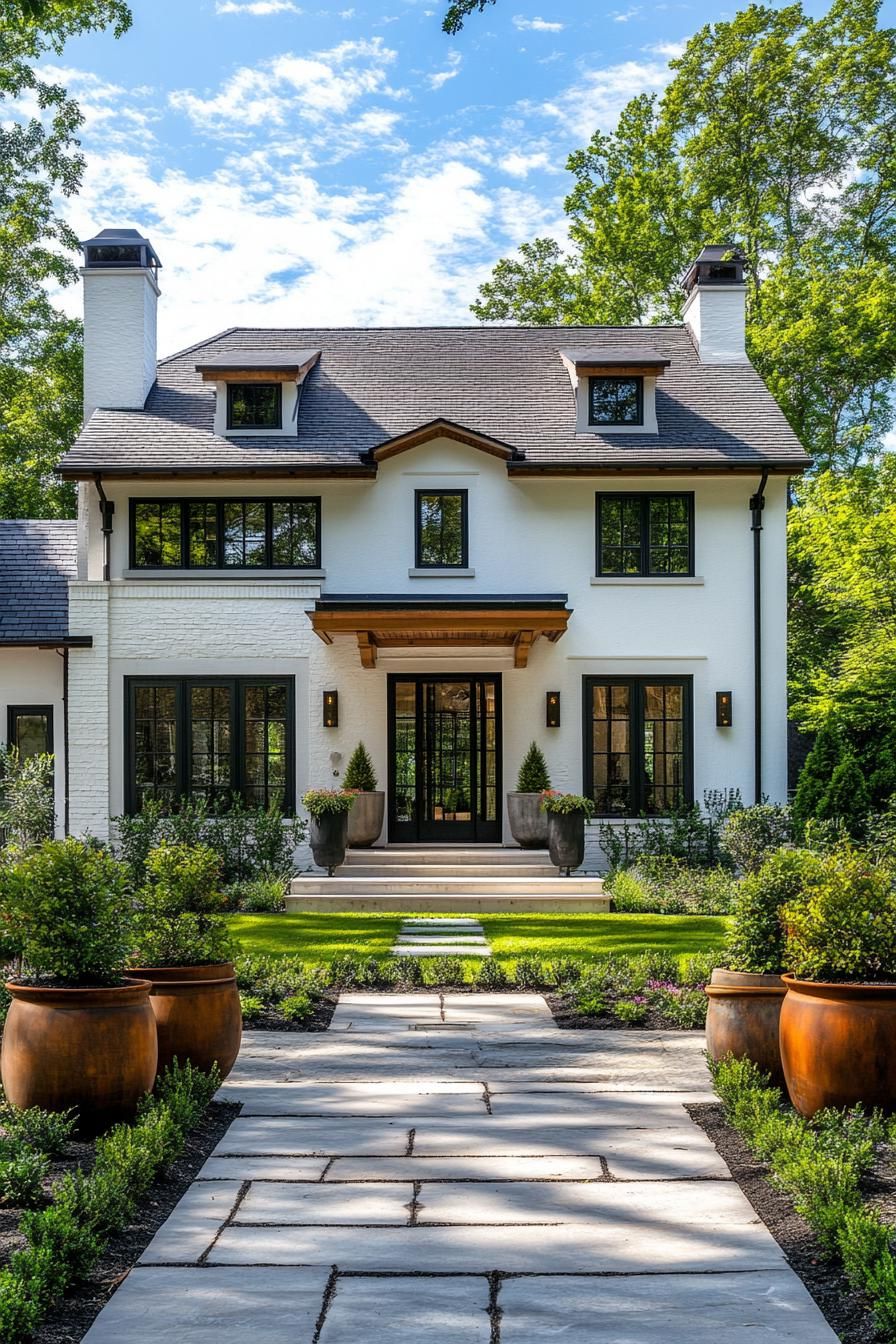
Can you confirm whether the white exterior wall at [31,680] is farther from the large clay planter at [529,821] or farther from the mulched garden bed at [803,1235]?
the mulched garden bed at [803,1235]

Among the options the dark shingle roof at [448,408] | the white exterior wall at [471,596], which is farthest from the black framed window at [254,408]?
the white exterior wall at [471,596]

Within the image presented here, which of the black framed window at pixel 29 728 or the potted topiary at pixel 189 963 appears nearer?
the potted topiary at pixel 189 963

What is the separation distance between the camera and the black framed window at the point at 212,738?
1773 cm

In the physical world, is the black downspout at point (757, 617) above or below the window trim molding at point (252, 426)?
below

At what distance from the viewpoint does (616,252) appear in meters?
29.7

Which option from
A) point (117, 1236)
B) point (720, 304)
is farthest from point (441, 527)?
point (117, 1236)

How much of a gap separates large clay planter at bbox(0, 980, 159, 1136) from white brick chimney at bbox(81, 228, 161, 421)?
15083mm

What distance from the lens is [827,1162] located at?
4855 millimetres

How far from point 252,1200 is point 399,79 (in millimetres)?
6271

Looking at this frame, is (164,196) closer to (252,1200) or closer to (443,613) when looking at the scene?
(443,613)

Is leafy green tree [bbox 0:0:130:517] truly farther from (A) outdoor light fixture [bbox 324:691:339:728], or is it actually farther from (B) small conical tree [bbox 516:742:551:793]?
(B) small conical tree [bbox 516:742:551:793]

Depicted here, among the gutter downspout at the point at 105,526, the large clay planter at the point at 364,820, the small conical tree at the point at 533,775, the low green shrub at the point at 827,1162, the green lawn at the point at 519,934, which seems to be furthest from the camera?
the gutter downspout at the point at 105,526

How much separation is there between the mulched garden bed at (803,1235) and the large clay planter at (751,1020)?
0.43 m

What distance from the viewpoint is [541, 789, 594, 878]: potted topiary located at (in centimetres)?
1611
